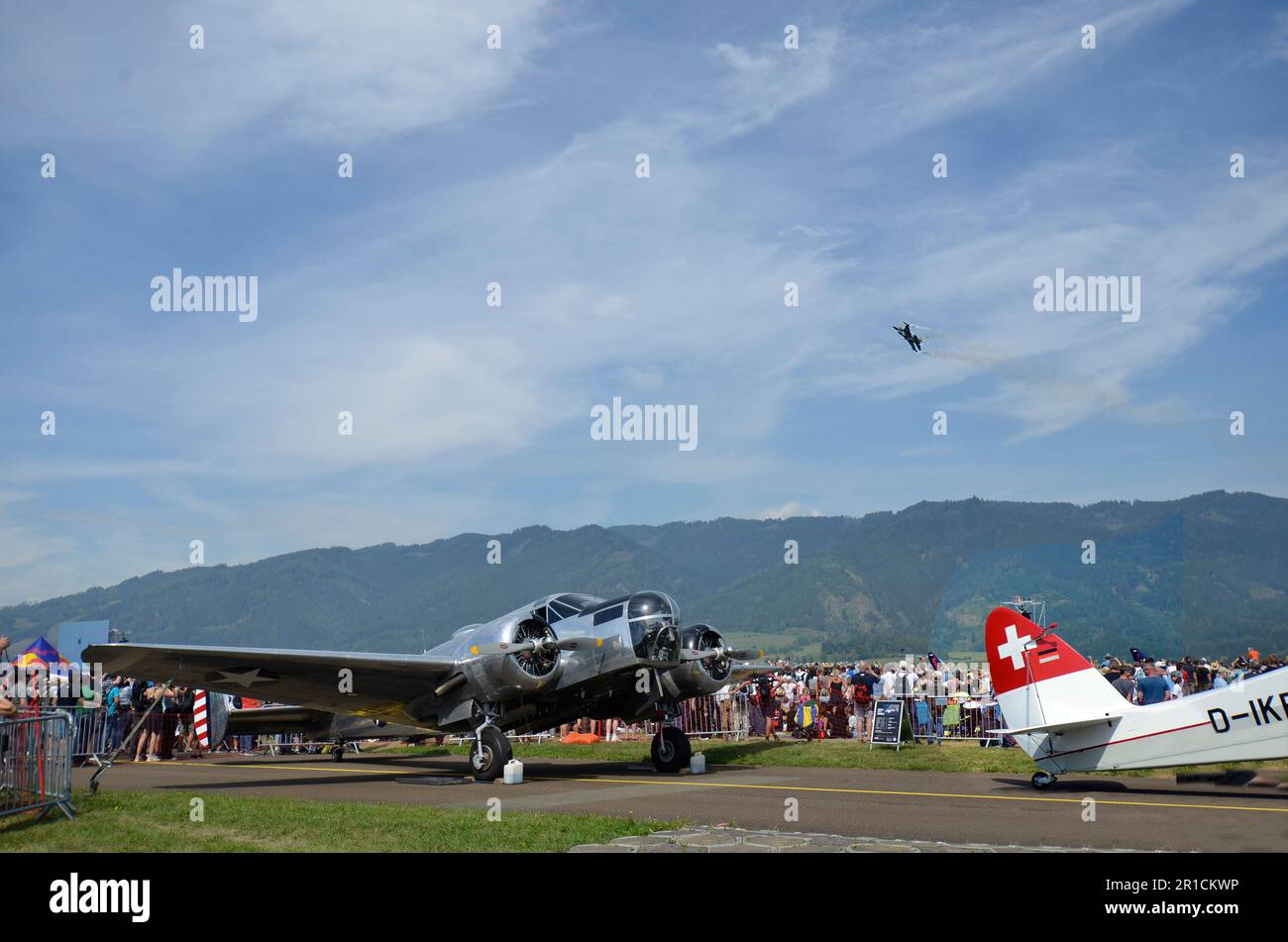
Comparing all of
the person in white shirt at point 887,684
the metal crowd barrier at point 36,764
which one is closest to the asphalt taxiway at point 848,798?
the metal crowd barrier at point 36,764

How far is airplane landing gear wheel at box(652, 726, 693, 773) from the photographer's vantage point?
62.7 feet

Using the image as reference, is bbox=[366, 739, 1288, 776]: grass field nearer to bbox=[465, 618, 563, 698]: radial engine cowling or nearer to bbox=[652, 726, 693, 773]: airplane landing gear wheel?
bbox=[652, 726, 693, 773]: airplane landing gear wheel

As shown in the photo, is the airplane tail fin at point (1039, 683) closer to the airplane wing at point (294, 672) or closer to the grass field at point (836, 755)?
the grass field at point (836, 755)

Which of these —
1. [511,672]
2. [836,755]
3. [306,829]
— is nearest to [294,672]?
[511,672]

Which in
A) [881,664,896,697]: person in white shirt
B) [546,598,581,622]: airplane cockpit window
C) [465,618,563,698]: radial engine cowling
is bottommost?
[881,664,896,697]: person in white shirt

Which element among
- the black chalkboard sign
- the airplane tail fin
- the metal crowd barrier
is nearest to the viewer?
the metal crowd barrier

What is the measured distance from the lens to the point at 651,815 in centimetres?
1278

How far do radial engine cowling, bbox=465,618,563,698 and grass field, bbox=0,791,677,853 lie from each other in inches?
147

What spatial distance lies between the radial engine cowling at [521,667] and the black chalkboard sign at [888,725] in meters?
9.03

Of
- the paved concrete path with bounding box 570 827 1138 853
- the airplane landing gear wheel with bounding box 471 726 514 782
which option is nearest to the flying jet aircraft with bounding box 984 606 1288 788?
the paved concrete path with bounding box 570 827 1138 853

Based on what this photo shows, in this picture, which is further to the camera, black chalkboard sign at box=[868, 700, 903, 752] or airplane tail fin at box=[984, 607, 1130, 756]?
black chalkboard sign at box=[868, 700, 903, 752]

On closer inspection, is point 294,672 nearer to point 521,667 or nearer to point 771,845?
point 521,667
